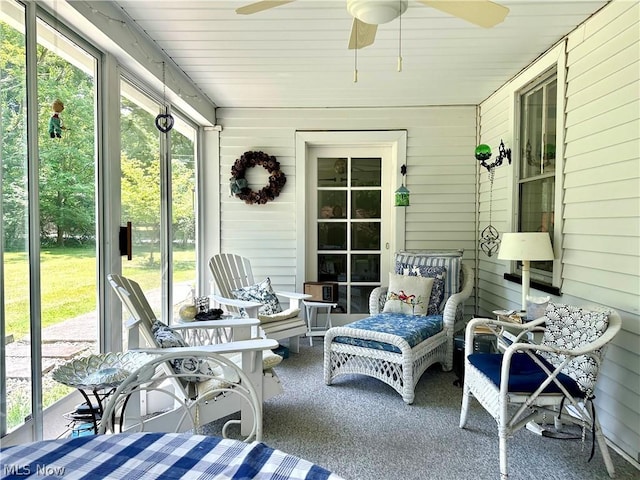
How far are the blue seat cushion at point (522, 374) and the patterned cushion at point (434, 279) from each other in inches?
47.6

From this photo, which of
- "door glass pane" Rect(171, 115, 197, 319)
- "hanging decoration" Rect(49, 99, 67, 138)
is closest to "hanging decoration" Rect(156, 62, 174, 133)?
"door glass pane" Rect(171, 115, 197, 319)

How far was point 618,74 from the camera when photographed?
7.25 feet

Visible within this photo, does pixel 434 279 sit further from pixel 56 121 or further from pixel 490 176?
pixel 56 121

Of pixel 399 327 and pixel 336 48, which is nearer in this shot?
pixel 336 48

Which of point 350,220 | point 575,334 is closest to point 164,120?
point 350,220

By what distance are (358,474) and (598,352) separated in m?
1.35

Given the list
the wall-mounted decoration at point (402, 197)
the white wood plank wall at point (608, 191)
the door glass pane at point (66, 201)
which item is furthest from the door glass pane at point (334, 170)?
the door glass pane at point (66, 201)

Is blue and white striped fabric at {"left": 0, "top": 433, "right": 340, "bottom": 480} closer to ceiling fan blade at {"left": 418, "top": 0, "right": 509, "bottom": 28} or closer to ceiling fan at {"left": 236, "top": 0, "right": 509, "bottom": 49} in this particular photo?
ceiling fan at {"left": 236, "top": 0, "right": 509, "bottom": 49}

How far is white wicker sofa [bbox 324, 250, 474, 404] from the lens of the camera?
2.80 metres

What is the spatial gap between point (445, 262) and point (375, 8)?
8.25 feet

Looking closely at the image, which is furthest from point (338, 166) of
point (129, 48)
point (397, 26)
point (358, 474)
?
point (358, 474)

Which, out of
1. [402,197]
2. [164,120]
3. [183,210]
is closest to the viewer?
[164,120]

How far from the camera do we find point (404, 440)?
2.27 metres

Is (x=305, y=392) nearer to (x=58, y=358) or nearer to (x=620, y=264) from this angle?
(x=58, y=358)
